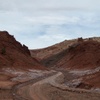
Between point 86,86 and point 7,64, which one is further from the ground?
point 7,64

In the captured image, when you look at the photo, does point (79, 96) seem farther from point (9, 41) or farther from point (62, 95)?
point (9, 41)

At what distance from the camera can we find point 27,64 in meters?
92.7

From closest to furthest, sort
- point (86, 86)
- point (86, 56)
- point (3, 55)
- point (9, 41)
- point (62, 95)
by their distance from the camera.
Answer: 1. point (62, 95)
2. point (86, 86)
3. point (3, 55)
4. point (9, 41)
5. point (86, 56)

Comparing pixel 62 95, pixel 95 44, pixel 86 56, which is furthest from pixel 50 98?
pixel 95 44

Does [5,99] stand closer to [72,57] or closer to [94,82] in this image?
[94,82]

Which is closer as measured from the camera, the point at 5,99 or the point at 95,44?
the point at 5,99

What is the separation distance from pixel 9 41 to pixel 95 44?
38547mm

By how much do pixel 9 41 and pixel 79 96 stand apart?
7192cm

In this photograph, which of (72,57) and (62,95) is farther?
(72,57)

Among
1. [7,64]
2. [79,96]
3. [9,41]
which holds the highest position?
[9,41]

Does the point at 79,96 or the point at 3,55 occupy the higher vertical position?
the point at 3,55

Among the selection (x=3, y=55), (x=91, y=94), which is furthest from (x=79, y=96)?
(x=3, y=55)

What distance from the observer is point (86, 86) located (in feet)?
141

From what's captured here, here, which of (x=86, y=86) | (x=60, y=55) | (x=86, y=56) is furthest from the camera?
(x=60, y=55)
